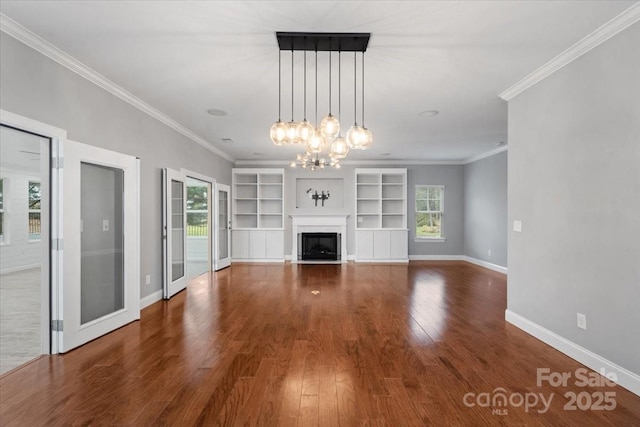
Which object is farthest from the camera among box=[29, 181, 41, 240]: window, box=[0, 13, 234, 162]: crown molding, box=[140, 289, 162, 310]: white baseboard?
box=[29, 181, 41, 240]: window

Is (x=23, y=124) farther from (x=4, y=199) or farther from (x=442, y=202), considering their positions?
(x=442, y=202)

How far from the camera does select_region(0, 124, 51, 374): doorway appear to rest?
2.88 metres

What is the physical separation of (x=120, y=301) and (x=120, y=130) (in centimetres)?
204

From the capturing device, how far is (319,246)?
8.61m

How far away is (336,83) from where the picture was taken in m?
3.54

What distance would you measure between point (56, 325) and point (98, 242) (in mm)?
885

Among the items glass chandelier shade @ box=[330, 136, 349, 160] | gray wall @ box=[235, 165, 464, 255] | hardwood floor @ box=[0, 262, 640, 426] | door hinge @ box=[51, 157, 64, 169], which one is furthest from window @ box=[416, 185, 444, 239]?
door hinge @ box=[51, 157, 64, 169]

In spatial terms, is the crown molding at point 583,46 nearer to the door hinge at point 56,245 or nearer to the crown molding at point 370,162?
the door hinge at point 56,245

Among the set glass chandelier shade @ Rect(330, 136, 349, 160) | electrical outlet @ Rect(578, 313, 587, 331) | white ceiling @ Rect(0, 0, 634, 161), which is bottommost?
electrical outlet @ Rect(578, 313, 587, 331)

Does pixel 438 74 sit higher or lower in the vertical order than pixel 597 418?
higher

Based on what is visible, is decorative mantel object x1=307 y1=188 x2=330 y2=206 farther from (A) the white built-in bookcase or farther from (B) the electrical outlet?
(B) the electrical outlet

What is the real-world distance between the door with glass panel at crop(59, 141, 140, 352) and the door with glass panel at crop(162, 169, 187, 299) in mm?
868

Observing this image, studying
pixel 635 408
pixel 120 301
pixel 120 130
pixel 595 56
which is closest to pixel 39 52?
pixel 120 130

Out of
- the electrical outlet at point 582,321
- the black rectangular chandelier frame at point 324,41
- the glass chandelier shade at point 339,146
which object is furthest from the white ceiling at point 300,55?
the electrical outlet at point 582,321
